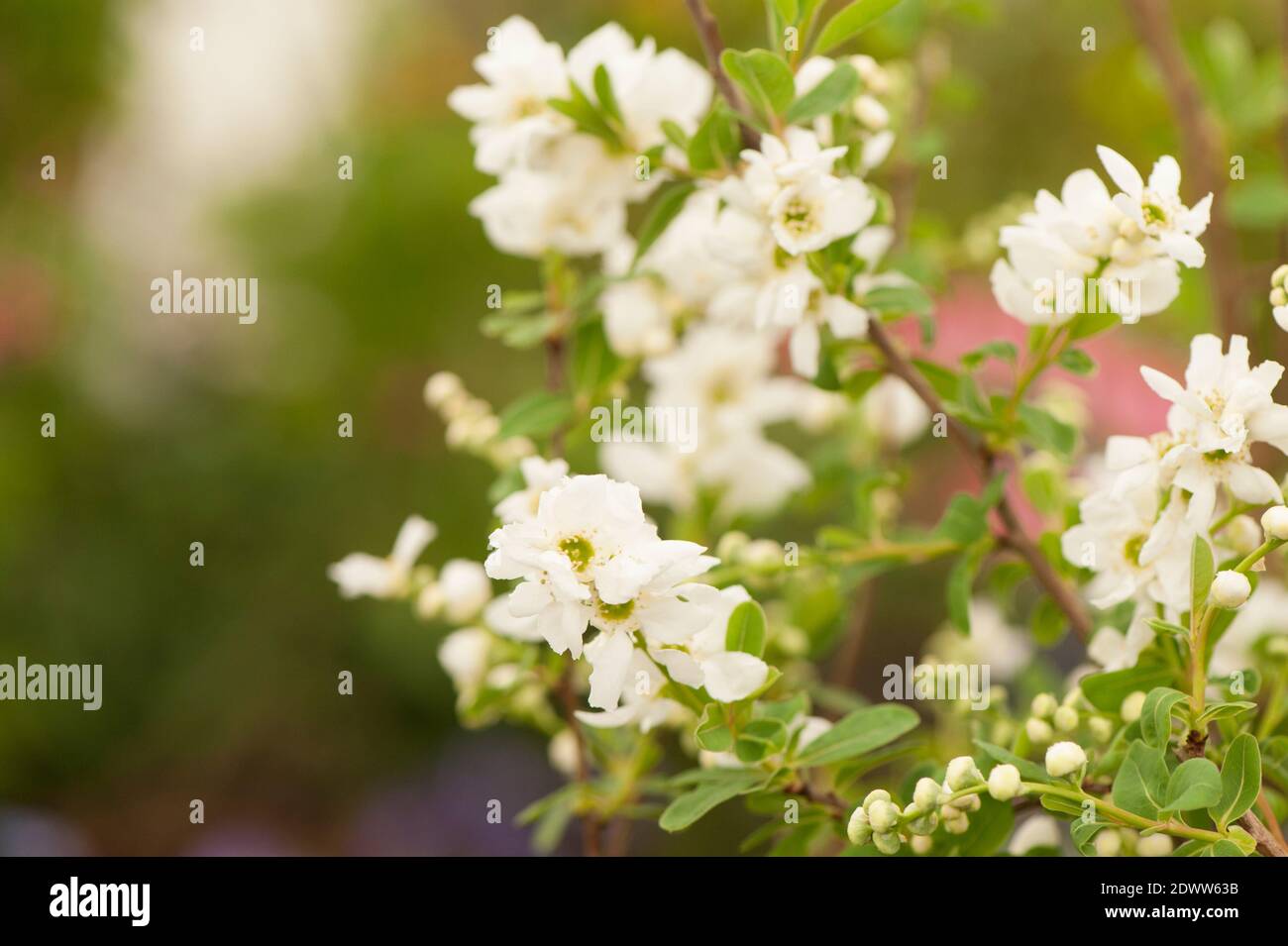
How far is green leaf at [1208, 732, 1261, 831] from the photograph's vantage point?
1.65ft

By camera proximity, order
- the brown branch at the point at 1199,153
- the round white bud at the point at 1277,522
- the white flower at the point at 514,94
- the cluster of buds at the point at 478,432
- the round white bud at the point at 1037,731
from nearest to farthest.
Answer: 1. the round white bud at the point at 1277,522
2. the round white bud at the point at 1037,731
3. the white flower at the point at 514,94
4. the cluster of buds at the point at 478,432
5. the brown branch at the point at 1199,153

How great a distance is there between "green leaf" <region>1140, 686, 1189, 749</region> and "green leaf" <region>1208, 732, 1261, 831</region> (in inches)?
1.0

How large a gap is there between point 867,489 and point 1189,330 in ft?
1.49

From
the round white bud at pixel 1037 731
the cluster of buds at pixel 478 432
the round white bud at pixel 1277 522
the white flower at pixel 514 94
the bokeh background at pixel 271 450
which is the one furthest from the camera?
the bokeh background at pixel 271 450

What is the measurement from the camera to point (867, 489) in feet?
2.40

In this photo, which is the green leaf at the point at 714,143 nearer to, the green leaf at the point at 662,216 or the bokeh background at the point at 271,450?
the green leaf at the point at 662,216

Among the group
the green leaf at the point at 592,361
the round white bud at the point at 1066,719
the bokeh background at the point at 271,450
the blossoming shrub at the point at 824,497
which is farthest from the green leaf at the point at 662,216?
the bokeh background at the point at 271,450

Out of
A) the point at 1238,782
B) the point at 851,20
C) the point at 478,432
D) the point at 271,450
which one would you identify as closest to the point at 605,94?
the point at 851,20

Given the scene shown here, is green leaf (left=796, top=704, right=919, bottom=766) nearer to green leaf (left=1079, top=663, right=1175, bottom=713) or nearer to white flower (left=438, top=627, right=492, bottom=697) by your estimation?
green leaf (left=1079, top=663, right=1175, bottom=713)

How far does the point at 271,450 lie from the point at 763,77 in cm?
164

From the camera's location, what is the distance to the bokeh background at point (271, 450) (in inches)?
77.0

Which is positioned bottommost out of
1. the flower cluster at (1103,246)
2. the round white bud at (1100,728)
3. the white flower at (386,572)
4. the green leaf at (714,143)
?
the round white bud at (1100,728)

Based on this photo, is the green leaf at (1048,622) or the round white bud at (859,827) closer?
the round white bud at (859,827)

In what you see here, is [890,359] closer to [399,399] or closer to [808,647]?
[808,647]
